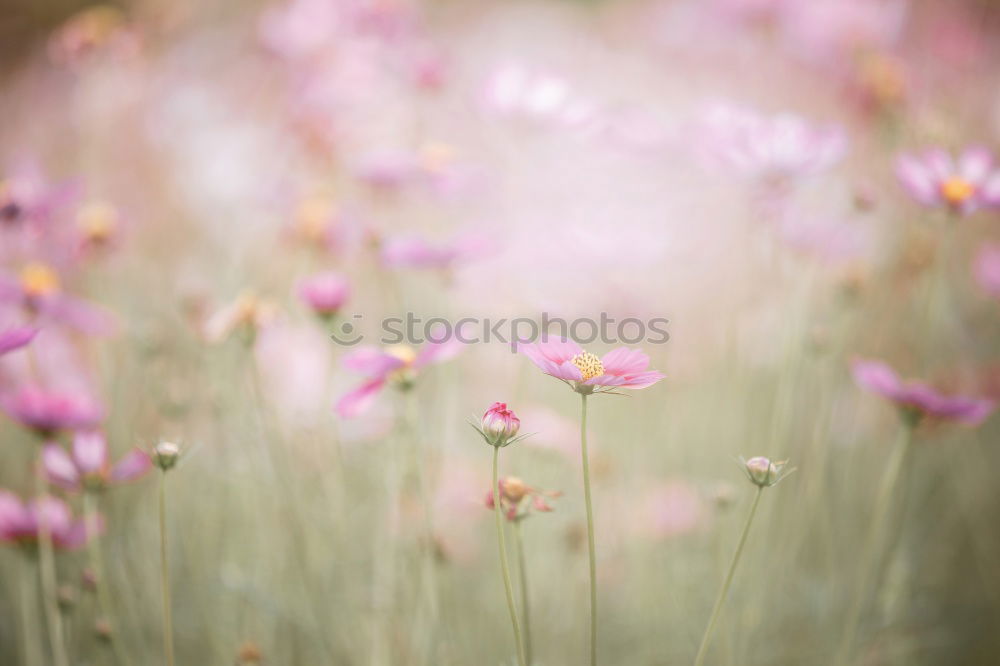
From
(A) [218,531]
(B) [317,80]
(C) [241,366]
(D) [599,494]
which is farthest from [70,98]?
(D) [599,494]

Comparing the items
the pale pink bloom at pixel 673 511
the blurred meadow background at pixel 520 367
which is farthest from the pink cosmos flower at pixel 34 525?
the pale pink bloom at pixel 673 511

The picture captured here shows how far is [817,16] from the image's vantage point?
5.26ft

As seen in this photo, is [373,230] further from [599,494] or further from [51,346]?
[51,346]

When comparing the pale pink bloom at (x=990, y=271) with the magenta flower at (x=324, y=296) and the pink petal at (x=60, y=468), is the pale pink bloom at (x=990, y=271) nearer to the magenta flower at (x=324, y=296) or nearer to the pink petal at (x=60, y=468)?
the magenta flower at (x=324, y=296)

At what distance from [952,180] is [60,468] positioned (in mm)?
1045

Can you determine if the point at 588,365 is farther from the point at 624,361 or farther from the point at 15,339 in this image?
the point at 15,339

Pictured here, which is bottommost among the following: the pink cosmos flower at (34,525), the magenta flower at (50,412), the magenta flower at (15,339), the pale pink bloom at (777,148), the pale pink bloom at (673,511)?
the pale pink bloom at (673,511)

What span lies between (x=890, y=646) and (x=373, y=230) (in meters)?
0.90

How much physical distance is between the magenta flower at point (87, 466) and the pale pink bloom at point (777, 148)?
82 cm

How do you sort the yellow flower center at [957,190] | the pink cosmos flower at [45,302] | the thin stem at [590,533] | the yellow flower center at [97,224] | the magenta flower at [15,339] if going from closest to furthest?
the thin stem at [590,533] → the magenta flower at [15,339] → the yellow flower center at [957,190] → the pink cosmos flower at [45,302] → the yellow flower center at [97,224]

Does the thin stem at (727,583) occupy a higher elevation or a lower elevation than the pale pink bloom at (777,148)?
lower

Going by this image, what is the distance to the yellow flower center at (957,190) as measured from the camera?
77 centimetres

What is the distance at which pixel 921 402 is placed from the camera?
0.68 metres

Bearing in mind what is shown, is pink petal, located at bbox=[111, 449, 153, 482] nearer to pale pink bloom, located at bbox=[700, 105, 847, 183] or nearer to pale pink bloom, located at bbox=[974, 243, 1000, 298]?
pale pink bloom, located at bbox=[700, 105, 847, 183]
